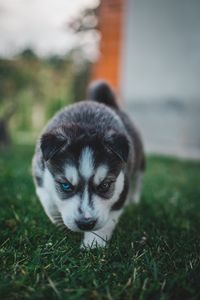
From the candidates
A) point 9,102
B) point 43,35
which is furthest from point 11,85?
point 43,35

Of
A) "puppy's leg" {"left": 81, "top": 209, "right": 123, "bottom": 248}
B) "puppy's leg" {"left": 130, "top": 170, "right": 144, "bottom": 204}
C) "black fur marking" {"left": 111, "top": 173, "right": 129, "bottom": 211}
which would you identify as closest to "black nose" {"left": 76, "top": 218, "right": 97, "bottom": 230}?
"puppy's leg" {"left": 81, "top": 209, "right": 123, "bottom": 248}

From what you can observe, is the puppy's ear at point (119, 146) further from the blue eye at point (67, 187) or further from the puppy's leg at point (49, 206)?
the puppy's leg at point (49, 206)

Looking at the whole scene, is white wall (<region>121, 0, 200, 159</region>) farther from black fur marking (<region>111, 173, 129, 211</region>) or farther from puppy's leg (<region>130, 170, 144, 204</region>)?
black fur marking (<region>111, 173, 129, 211</region>)

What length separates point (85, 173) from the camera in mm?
3213

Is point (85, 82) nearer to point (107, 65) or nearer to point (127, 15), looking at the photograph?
point (107, 65)

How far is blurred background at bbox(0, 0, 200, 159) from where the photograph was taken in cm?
1123

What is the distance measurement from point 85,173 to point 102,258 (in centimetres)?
67

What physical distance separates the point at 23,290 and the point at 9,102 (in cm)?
1029

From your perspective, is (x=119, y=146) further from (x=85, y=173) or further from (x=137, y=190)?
(x=137, y=190)

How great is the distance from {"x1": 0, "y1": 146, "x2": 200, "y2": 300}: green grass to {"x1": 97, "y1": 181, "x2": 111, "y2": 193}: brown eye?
401 millimetres

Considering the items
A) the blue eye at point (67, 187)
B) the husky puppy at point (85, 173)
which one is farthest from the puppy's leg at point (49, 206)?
the blue eye at point (67, 187)

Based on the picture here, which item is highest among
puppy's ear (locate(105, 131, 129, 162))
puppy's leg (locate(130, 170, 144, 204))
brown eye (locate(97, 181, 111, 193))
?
puppy's ear (locate(105, 131, 129, 162))

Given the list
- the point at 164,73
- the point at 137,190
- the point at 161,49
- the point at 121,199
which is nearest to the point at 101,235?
the point at 121,199

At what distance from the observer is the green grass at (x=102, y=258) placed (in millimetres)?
2303
